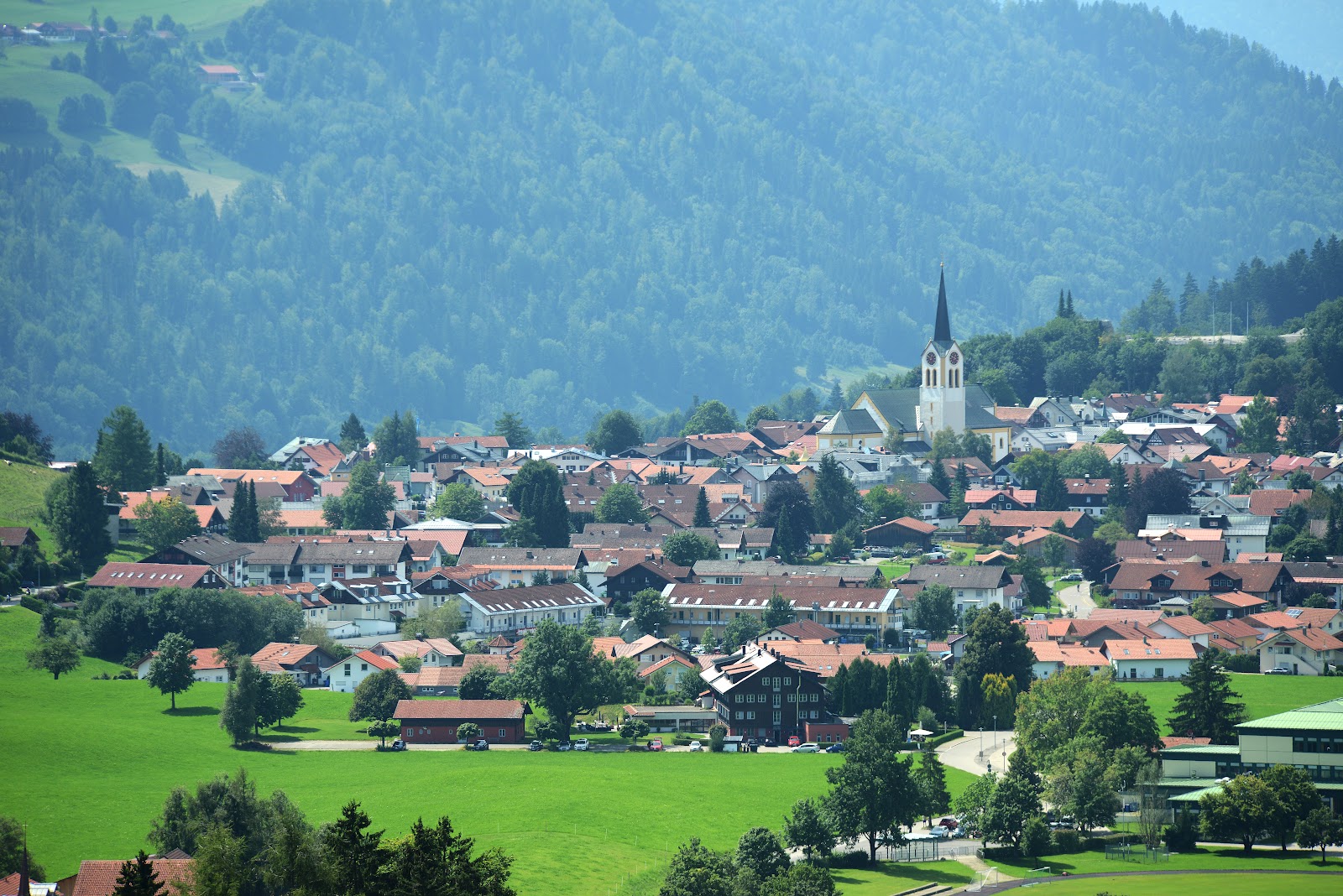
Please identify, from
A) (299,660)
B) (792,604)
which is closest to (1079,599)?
(792,604)

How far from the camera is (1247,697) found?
67625 mm

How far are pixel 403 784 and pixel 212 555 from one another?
31.6m

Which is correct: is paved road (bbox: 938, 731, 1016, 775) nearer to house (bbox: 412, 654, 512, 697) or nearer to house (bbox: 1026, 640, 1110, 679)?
house (bbox: 1026, 640, 1110, 679)

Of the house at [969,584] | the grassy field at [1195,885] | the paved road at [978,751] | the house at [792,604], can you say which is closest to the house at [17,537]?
the house at [792,604]

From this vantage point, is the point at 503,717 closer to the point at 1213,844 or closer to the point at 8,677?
the point at 8,677

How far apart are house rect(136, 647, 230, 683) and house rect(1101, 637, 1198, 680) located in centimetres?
3201

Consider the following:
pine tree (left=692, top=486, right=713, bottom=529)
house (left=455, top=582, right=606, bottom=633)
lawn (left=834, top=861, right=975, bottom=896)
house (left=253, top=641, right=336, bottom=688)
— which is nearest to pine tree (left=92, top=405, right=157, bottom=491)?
house (left=455, top=582, right=606, bottom=633)

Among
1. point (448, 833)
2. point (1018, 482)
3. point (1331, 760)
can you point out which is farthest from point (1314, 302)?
point (448, 833)

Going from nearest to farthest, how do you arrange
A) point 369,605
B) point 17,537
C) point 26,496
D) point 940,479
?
point 369,605 < point 17,537 < point 26,496 < point 940,479

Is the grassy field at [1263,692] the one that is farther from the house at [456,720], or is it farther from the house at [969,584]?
the house at [456,720]

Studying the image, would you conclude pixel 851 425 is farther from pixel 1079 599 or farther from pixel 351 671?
pixel 351 671

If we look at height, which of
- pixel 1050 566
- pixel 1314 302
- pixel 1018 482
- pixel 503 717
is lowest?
pixel 503 717

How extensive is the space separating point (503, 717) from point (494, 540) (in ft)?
115

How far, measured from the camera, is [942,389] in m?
127
